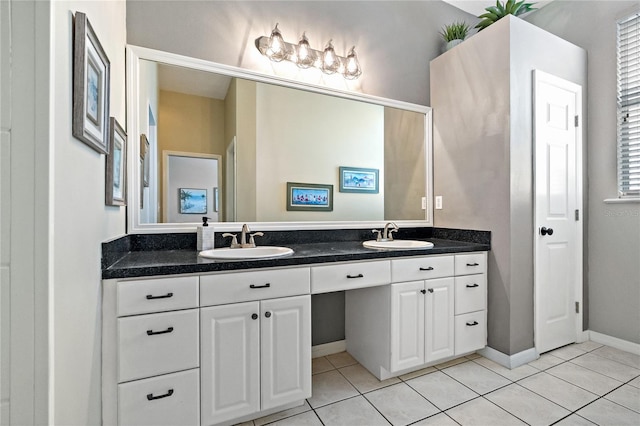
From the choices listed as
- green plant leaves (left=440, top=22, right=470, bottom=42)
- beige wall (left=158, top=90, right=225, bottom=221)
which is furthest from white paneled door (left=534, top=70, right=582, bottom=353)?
beige wall (left=158, top=90, right=225, bottom=221)

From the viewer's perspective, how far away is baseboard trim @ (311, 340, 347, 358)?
7.29ft

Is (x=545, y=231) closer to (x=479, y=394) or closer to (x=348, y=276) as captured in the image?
(x=479, y=394)

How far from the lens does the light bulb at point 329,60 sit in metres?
2.21

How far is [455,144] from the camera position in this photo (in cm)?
242

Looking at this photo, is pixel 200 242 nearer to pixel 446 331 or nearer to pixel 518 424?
pixel 446 331

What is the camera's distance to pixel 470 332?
2.08m

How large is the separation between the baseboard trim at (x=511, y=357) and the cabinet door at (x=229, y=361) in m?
1.64

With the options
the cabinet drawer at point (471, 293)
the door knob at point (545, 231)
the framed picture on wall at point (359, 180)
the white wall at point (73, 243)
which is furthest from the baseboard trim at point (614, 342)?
the white wall at point (73, 243)

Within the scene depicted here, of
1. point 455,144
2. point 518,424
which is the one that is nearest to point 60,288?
point 518,424

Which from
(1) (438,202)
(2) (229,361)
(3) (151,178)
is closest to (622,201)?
(1) (438,202)

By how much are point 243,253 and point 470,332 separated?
1.60 metres

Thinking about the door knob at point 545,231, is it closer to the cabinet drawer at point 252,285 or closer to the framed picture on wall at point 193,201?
the cabinet drawer at point 252,285

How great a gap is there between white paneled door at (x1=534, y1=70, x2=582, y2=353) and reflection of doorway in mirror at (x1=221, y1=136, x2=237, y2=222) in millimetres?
2043

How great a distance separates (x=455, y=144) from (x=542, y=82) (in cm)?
68
